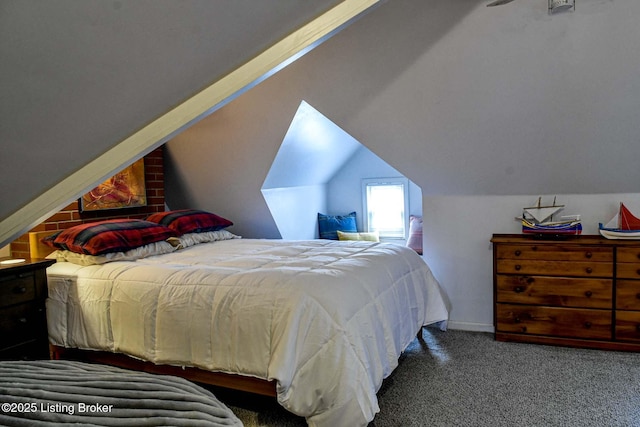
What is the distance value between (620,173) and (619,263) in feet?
2.13

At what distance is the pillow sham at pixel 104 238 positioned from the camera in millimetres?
3010

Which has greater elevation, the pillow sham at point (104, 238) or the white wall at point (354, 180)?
the white wall at point (354, 180)

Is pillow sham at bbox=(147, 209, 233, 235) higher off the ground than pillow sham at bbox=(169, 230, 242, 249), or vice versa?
pillow sham at bbox=(147, 209, 233, 235)

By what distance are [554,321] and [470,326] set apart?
0.69m

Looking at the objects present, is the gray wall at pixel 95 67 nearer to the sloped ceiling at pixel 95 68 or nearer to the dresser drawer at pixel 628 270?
the sloped ceiling at pixel 95 68

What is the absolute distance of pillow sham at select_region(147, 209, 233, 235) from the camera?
382 centimetres

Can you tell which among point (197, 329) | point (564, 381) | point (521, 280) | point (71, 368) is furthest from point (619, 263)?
point (71, 368)

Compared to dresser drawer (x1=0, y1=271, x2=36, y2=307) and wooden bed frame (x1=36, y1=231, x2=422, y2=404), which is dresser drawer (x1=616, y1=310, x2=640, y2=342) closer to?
wooden bed frame (x1=36, y1=231, x2=422, y2=404)

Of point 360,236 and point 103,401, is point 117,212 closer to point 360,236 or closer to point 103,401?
point 360,236

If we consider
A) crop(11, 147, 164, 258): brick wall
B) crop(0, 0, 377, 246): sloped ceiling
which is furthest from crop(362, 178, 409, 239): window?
crop(0, 0, 377, 246): sloped ceiling

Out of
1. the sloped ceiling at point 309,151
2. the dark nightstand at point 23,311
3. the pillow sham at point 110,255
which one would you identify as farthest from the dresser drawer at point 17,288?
the sloped ceiling at point 309,151

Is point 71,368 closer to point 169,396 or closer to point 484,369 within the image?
point 169,396

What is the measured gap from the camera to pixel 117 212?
4.12 meters

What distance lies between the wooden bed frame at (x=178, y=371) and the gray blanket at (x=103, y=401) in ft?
4.50
